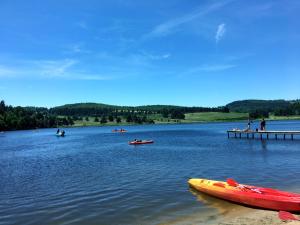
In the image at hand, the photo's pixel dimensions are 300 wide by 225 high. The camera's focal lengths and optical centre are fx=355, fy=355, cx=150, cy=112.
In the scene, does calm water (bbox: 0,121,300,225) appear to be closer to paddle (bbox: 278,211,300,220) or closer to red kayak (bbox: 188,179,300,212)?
red kayak (bbox: 188,179,300,212)

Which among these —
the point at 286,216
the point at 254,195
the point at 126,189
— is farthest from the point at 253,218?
the point at 126,189

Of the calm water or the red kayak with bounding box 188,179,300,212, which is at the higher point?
the red kayak with bounding box 188,179,300,212

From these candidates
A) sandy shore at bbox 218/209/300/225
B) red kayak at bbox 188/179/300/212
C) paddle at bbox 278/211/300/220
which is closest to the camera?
sandy shore at bbox 218/209/300/225

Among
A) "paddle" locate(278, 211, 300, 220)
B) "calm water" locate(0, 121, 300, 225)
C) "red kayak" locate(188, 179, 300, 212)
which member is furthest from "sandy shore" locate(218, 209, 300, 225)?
"calm water" locate(0, 121, 300, 225)

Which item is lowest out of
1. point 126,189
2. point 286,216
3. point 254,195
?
point 126,189

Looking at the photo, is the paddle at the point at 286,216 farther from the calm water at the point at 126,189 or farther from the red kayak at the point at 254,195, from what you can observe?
the calm water at the point at 126,189

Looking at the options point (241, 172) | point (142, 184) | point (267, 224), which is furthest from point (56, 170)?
point (267, 224)

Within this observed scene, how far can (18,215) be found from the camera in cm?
1880

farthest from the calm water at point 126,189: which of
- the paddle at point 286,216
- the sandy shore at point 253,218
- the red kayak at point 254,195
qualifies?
the paddle at point 286,216

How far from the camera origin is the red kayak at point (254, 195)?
16383 millimetres

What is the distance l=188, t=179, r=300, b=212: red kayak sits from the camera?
16.4m

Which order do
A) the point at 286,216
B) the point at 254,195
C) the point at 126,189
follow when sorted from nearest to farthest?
1. the point at 286,216
2. the point at 254,195
3. the point at 126,189

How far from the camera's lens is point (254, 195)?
17.9m

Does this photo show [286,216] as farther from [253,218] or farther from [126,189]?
[126,189]
